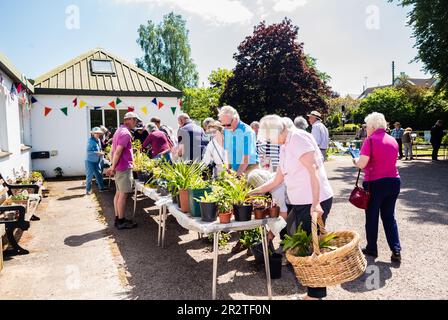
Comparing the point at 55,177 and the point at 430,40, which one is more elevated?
the point at 430,40

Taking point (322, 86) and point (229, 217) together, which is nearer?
point (229, 217)

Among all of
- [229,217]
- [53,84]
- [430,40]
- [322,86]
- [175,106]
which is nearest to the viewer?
[229,217]

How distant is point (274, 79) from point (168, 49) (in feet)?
59.4

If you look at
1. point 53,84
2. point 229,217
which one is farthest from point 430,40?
point 229,217

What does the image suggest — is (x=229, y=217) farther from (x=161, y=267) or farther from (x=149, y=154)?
(x=149, y=154)

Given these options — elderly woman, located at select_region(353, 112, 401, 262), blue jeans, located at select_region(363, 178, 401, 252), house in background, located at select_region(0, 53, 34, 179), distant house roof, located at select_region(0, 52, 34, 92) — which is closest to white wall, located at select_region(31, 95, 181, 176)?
house in background, located at select_region(0, 53, 34, 179)

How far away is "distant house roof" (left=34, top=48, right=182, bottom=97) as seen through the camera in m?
12.3

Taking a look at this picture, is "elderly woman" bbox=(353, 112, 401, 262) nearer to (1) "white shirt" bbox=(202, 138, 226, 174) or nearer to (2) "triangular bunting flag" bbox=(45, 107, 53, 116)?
(1) "white shirt" bbox=(202, 138, 226, 174)

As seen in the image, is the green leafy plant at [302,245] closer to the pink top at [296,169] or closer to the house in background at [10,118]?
the pink top at [296,169]

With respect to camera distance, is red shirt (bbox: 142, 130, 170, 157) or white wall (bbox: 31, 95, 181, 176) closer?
red shirt (bbox: 142, 130, 170, 157)

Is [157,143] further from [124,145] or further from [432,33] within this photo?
[432,33]

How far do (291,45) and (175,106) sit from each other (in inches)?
440

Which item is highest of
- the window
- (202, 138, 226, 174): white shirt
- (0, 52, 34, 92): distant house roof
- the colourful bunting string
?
the window

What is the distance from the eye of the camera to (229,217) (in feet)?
11.7
